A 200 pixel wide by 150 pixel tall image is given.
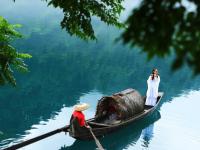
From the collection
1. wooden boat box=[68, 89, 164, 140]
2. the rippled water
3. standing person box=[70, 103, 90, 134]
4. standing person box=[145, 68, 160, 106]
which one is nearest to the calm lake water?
the rippled water

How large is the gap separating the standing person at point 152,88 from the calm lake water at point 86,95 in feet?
3.44

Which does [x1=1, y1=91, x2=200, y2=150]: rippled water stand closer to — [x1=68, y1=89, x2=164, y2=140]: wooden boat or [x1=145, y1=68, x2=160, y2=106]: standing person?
[x1=68, y1=89, x2=164, y2=140]: wooden boat

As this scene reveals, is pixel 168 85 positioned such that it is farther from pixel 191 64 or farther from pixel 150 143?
pixel 191 64

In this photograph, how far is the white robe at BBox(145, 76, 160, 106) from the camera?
1011 inches

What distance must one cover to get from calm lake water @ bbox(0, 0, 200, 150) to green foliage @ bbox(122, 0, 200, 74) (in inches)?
14.9

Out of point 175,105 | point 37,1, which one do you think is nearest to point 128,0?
point 37,1

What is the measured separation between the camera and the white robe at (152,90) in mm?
25688

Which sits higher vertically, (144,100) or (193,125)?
(144,100)

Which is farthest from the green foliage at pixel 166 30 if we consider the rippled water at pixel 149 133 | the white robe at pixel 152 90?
the white robe at pixel 152 90

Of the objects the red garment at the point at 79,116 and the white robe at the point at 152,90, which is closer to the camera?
the red garment at the point at 79,116

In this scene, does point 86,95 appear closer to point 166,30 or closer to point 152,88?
point 152,88

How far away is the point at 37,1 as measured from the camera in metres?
143

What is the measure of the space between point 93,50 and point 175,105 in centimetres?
3222

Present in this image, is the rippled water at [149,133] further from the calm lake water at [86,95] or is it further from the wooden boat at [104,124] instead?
the wooden boat at [104,124]
